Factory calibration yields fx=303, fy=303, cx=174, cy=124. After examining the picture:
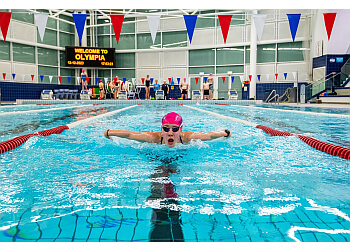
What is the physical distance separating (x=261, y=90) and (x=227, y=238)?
752 inches

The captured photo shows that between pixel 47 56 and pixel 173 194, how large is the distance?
21.2m

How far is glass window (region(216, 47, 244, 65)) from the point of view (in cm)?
2030

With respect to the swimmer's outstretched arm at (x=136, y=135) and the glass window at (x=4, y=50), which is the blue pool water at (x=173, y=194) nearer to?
the swimmer's outstretched arm at (x=136, y=135)

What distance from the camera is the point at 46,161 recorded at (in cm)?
288

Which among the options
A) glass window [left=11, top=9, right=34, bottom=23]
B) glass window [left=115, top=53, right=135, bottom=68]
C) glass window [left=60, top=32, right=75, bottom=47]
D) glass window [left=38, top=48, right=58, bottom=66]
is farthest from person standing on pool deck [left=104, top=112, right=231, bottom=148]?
glass window [left=60, top=32, right=75, bottom=47]

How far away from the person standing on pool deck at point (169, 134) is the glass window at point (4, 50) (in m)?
18.2

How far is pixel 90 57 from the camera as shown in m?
20.9

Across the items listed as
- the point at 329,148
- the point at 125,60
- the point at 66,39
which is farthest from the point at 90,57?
the point at 329,148

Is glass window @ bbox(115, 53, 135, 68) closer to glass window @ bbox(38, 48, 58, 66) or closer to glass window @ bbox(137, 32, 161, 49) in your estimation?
glass window @ bbox(137, 32, 161, 49)

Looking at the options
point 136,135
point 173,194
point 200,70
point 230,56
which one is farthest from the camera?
point 200,70

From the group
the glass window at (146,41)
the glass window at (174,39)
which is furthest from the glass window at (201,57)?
the glass window at (146,41)

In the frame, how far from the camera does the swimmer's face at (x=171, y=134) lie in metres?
3.36

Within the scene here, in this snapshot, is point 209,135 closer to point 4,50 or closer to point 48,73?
point 4,50
